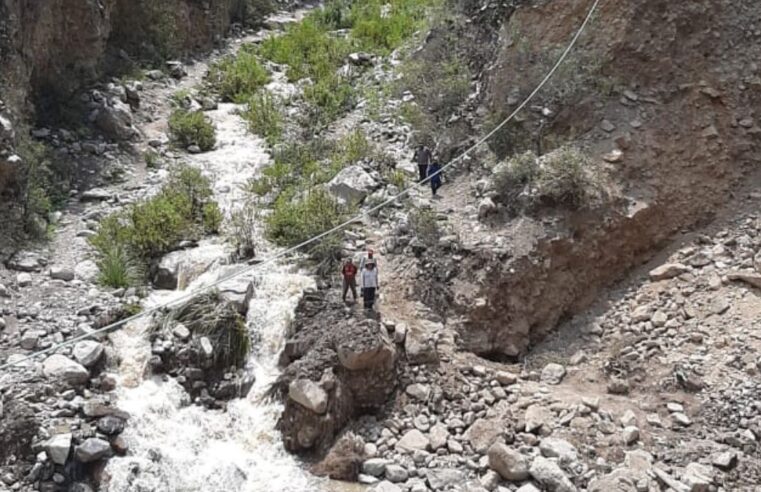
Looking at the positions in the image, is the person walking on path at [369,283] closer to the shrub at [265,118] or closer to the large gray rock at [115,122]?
the shrub at [265,118]

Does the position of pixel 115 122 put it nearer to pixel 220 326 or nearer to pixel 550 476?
pixel 220 326

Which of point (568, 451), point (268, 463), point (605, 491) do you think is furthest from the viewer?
point (268, 463)

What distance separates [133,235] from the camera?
999 cm

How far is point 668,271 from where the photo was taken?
Answer: 8945 millimetres

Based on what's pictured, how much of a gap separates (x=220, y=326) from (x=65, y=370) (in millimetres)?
1681

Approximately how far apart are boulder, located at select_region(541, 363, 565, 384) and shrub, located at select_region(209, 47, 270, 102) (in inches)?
372

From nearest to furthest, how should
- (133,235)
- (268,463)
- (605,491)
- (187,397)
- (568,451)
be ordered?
(605,491)
(568,451)
(268,463)
(187,397)
(133,235)

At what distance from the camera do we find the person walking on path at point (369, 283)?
8188 mm

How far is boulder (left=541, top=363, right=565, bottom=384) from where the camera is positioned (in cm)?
802

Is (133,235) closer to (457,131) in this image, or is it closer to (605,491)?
(457,131)

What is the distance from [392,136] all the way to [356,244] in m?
3.51

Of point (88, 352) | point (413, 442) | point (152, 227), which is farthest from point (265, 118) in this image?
point (413, 442)

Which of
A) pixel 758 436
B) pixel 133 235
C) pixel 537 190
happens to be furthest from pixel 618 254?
pixel 133 235

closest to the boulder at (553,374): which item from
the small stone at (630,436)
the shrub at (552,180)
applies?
the small stone at (630,436)
